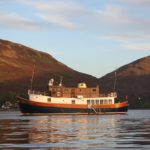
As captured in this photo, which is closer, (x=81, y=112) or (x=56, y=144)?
(x=56, y=144)

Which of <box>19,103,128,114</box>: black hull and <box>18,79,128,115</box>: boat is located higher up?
<box>18,79,128,115</box>: boat

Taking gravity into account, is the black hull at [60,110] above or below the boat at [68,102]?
below

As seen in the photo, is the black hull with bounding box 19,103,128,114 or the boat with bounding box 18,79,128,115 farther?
the boat with bounding box 18,79,128,115

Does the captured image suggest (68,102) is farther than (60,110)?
Yes

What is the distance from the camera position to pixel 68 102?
145 meters

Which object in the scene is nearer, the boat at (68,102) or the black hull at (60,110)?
the black hull at (60,110)

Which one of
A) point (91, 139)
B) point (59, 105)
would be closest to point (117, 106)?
point (59, 105)

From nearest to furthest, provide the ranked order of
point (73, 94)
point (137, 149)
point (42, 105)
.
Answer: point (137, 149)
point (42, 105)
point (73, 94)

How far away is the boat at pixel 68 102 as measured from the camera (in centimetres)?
14188

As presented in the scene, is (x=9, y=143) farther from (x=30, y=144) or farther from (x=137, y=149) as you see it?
(x=137, y=149)

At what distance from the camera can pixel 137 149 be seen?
3359 centimetres

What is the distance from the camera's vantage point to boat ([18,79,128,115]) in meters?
142

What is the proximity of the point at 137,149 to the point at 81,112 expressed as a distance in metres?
112

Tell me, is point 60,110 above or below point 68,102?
below
